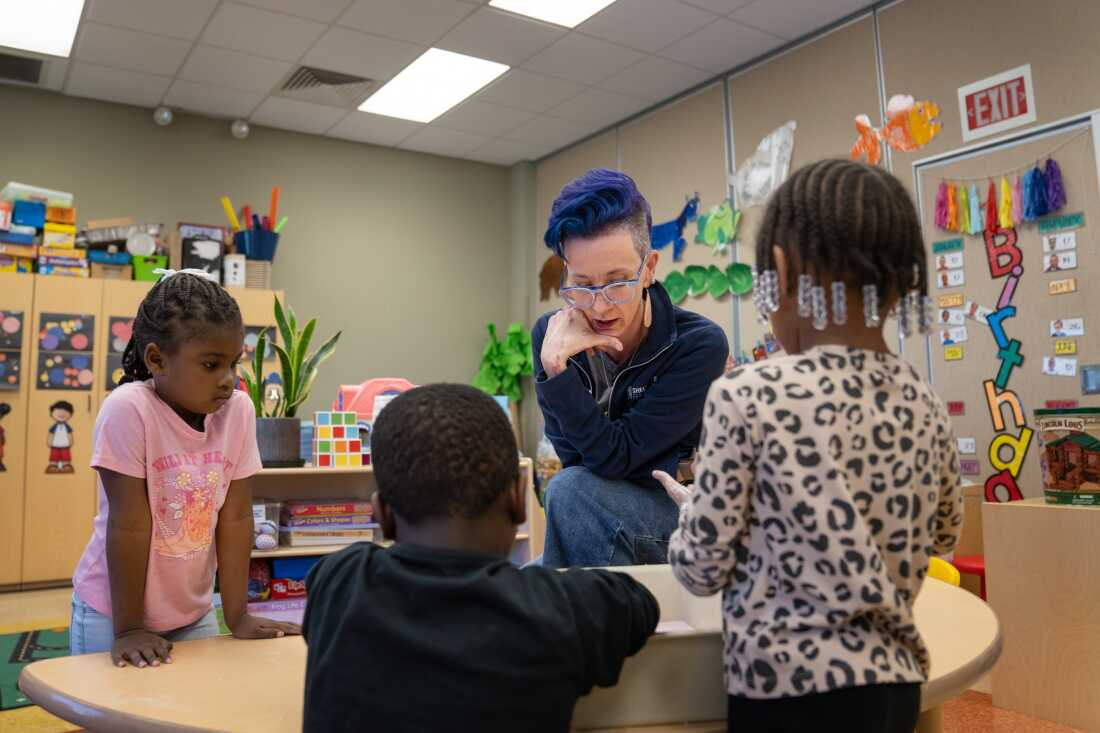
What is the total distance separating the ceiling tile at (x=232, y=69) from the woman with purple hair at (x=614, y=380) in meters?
4.21

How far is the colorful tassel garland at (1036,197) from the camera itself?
137 inches

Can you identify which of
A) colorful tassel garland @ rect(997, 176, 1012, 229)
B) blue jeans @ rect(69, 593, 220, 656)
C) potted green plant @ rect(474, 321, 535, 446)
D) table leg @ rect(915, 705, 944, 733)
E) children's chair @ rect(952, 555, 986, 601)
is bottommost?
children's chair @ rect(952, 555, 986, 601)

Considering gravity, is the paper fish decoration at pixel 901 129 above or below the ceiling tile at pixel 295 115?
below

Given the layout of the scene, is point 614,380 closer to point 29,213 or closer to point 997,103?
point 997,103

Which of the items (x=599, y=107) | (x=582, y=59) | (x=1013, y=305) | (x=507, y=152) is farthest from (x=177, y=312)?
(x=507, y=152)

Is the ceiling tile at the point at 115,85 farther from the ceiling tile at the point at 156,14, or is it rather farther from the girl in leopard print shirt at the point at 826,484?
the girl in leopard print shirt at the point at 826,484

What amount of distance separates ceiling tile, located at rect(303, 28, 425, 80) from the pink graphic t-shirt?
3.83 meters

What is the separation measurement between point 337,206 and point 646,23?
2.98 m

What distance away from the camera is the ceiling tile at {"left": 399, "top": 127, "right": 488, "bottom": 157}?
635cm

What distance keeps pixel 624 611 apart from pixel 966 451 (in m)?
3.48

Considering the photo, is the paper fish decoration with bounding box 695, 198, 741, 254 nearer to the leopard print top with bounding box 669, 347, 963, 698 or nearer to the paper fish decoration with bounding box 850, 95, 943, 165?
the paper fish decoration with bounding box 850, 95, 943, 165

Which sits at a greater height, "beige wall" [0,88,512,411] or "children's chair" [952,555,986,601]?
"beige wall" [0,88,512,411]

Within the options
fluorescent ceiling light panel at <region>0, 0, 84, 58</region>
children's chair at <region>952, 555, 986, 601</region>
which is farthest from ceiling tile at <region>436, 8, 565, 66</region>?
children's chair at <region>952, 555, 986, 601</region>

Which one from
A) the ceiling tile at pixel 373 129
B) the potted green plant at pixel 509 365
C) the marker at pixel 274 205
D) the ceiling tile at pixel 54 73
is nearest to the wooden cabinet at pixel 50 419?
the marker at pixel 274 205
